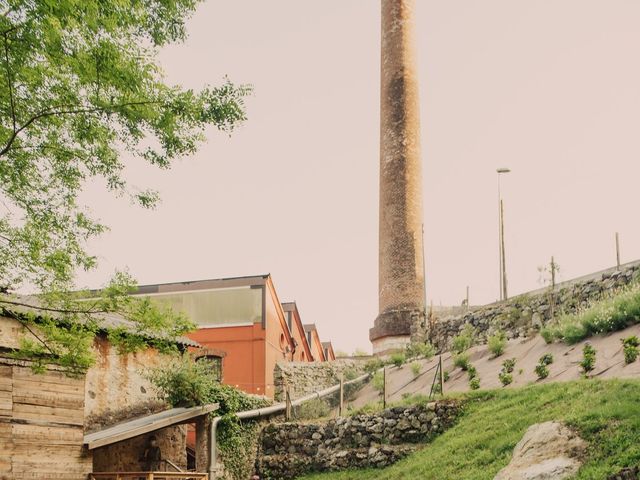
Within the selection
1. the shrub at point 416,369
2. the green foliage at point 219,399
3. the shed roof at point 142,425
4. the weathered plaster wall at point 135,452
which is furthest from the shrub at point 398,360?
the shed roof at point 142,425

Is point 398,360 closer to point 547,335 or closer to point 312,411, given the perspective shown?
point 312,411

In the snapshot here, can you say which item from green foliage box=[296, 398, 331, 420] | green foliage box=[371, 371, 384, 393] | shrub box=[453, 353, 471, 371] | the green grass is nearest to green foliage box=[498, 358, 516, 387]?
the green grass

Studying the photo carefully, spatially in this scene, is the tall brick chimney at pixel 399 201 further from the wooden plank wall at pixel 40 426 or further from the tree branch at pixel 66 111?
the tree branch at pixel 66 111

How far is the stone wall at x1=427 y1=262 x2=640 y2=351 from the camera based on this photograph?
2416 centimetres

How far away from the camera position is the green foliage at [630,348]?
57.3ft

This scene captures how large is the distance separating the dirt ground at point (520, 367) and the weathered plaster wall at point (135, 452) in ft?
17.9

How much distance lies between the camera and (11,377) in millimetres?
15406

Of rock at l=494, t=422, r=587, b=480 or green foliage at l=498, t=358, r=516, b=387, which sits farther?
green foliage at l=498, t=358, r=516, b=387

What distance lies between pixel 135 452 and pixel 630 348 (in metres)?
12.3

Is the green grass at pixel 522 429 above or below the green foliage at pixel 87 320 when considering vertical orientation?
below

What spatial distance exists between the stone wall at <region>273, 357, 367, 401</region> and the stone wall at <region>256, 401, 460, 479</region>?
12.8 ft

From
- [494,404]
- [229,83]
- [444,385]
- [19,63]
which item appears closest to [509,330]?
[444,385]

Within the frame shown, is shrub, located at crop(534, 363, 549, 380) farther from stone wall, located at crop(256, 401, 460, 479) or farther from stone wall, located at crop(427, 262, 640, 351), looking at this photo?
stone wall, located at crop(427, 262, 640, 351)

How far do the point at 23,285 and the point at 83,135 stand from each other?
2.36 metres
